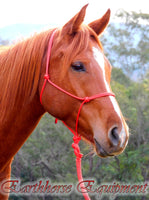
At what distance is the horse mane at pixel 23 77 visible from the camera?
8.54ft

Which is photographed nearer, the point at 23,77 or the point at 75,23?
the point at 75,23

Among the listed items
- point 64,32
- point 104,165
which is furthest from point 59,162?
point 64,32

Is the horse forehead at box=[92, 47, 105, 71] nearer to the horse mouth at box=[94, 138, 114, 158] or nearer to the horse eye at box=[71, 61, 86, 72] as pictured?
the horse eye at box=[71, 61, 86, 72]

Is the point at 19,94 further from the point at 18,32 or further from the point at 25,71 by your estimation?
the point at 18,32

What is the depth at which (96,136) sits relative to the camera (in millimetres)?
2244

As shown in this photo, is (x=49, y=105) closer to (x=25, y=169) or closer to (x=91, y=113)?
(x=91, y=113)

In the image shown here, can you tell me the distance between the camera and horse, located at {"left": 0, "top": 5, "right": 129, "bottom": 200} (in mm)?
2262

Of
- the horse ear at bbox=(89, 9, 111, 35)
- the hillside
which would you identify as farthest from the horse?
the hillside

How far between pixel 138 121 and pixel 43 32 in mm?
10558

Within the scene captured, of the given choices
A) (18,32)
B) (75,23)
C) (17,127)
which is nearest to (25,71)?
(17,127)

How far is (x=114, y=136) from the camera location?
215 centimetres

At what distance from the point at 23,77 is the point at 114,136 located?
1066 millimetres

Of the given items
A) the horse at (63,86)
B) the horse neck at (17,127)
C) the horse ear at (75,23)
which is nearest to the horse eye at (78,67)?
the horse at (63,86)

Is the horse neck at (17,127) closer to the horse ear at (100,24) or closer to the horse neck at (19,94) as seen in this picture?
the horse neck at (19,94)
